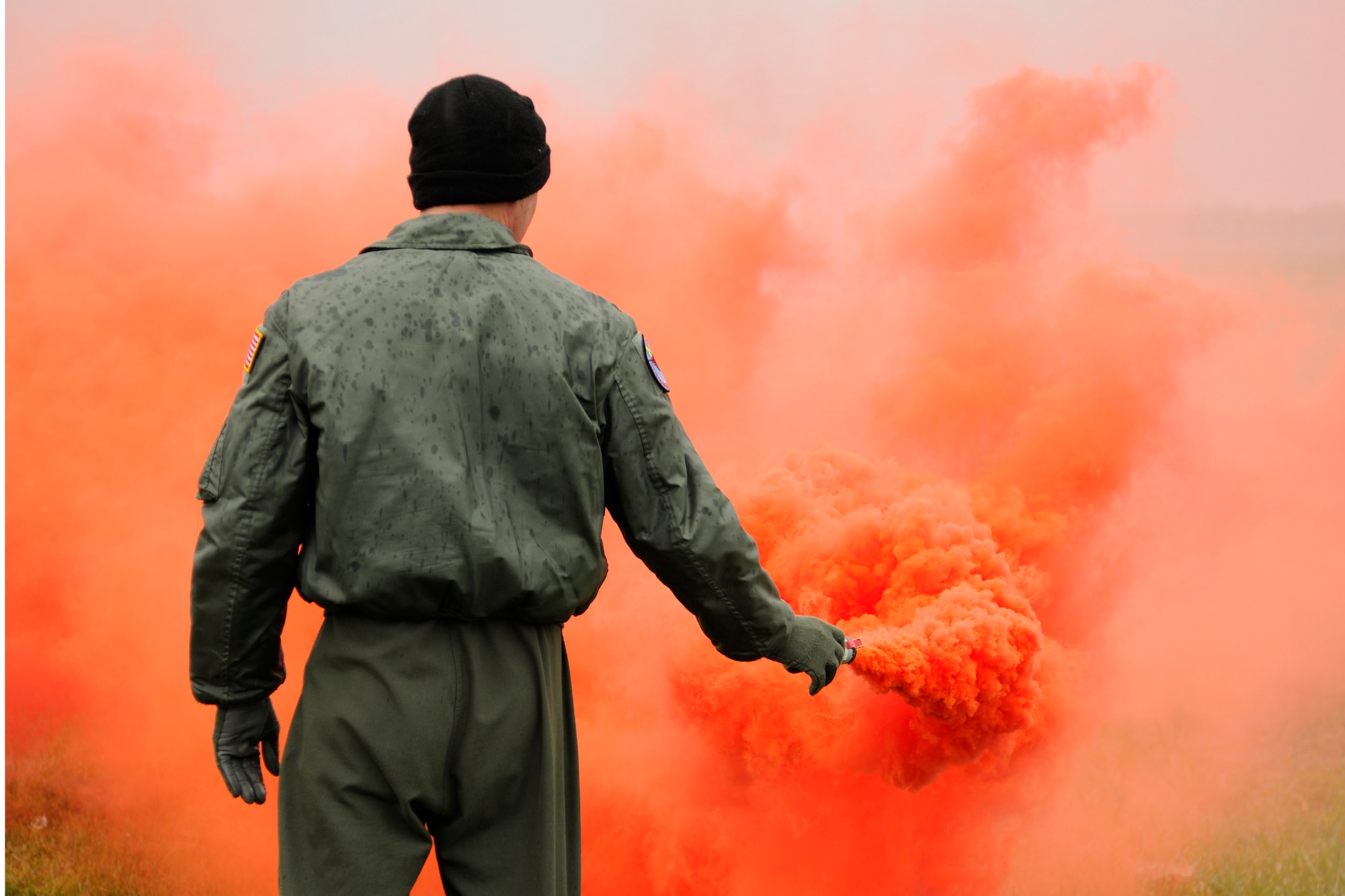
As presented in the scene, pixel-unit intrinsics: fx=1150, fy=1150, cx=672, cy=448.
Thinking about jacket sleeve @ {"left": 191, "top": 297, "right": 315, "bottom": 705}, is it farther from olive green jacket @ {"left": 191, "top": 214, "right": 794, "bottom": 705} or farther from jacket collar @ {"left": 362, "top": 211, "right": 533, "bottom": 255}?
jacket collar @ {"left": 362, "top": 211, "right": 533, "bottom": 255}

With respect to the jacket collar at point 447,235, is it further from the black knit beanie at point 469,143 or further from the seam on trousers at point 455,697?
the seam on trousers at point 455,697

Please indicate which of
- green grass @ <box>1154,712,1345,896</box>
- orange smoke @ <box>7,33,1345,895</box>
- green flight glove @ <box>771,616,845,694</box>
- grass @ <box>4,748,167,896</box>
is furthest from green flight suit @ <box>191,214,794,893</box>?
green grass @ <box>1154,712,1345,896</box>

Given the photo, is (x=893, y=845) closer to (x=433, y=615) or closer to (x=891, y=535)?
(x=891, y=535)

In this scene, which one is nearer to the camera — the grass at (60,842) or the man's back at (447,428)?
the man's back at (447,428)

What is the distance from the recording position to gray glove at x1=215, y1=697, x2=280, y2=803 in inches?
76.7

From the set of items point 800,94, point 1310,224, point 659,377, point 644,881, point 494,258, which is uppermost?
point 800,94

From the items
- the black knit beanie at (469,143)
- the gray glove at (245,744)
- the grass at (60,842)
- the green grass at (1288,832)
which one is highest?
the black knit beanie at (469,143)

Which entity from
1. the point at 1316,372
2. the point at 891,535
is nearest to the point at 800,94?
the point at 891,535

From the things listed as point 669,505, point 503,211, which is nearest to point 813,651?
point 669,505

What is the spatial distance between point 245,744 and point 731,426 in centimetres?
231

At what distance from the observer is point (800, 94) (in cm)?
399

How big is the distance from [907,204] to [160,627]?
9.84 ft

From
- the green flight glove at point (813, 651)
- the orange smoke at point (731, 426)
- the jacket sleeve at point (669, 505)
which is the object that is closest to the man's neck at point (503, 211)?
the jacket sleeve at point (669, 505)

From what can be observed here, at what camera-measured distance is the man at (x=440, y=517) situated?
1.72 meters
